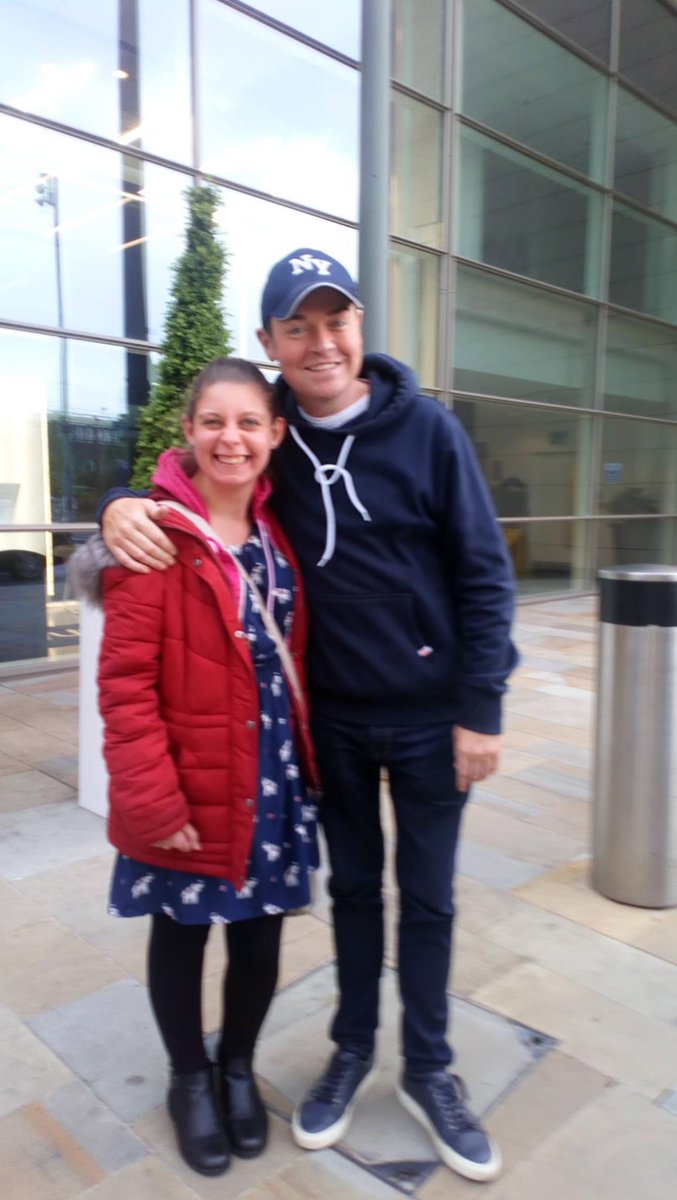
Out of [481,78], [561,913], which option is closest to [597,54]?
[481,78]

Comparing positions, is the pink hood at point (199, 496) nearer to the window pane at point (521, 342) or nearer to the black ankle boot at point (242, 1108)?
the black ankle boot at point (242, 1108)

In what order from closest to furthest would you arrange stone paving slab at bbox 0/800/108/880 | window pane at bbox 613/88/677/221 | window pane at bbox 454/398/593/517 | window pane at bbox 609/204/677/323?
1. stone paving slab at bbox 0/800/108/880
2. window pane at bbox 454/398/593/517
3. window pane at bbox 613/88/677/221
4. window pane at bbox 609/204/677/323

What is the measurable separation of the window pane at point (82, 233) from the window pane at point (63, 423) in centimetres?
26

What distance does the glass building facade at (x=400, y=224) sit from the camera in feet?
25.3

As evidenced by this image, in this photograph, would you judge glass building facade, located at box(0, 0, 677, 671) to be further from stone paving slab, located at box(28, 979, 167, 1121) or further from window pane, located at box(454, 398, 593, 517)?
stone paving slab, located at box(28, 979, 167, 1121)

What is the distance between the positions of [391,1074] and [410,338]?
32.7 feet

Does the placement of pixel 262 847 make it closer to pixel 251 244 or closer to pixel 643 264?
pixel 251 244

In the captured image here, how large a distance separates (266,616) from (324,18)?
10.0m

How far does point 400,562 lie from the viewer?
1.90m

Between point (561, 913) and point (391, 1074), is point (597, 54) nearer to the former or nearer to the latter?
point (561, 913)

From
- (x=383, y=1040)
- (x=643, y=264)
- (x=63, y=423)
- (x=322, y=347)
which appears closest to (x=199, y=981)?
(x=383, y=1040)

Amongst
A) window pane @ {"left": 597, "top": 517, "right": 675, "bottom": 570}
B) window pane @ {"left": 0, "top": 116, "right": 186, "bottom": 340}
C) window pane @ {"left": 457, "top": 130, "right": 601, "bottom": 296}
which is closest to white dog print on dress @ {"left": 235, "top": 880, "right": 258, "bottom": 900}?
window pane @ {"left": 0, "top": 116, "right": 186, "bottom": 340}

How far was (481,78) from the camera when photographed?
11.3 metres

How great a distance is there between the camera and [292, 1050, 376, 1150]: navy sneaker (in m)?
2.03
